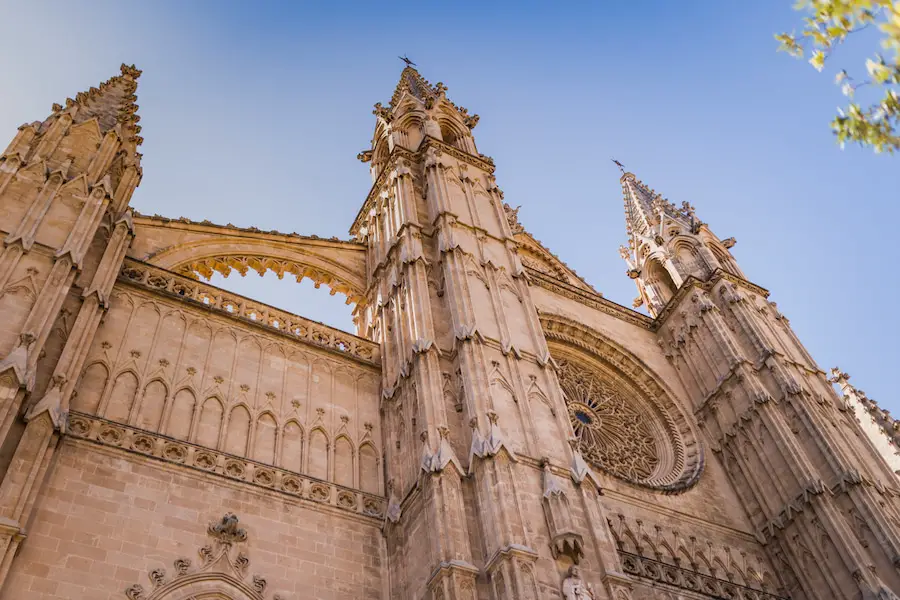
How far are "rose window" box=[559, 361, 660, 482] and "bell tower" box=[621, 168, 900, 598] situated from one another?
1.55 m

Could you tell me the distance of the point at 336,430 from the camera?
46.6 feet

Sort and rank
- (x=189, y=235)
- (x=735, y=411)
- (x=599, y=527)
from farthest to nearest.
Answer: (x=735, y=411) < (x=189, y=235) < (x=599, y=527)

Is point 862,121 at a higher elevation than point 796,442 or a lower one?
lower

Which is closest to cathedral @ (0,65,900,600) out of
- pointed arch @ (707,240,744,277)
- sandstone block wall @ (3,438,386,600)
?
sandstone block wall @ (3,438,386,600)

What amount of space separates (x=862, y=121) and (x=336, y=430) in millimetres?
10394

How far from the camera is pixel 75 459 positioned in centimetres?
1112

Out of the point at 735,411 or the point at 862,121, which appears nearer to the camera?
the point at 862,121

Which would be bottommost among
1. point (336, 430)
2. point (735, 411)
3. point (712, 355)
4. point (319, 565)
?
point (319, 565)

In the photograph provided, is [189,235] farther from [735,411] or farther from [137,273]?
[735,411]

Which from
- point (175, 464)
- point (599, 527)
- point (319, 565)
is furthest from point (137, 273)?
point (599, 527)

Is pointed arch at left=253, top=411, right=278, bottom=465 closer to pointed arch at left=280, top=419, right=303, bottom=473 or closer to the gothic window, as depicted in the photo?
pointed arch at left=280, top=419, right=303, bottom=473

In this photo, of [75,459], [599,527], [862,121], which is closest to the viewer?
[862,121]

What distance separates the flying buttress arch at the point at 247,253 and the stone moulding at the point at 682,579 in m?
7.87

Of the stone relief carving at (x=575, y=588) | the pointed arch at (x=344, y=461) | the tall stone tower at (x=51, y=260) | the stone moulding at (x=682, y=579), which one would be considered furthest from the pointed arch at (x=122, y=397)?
the stone moulding at (x=682, y=579)
